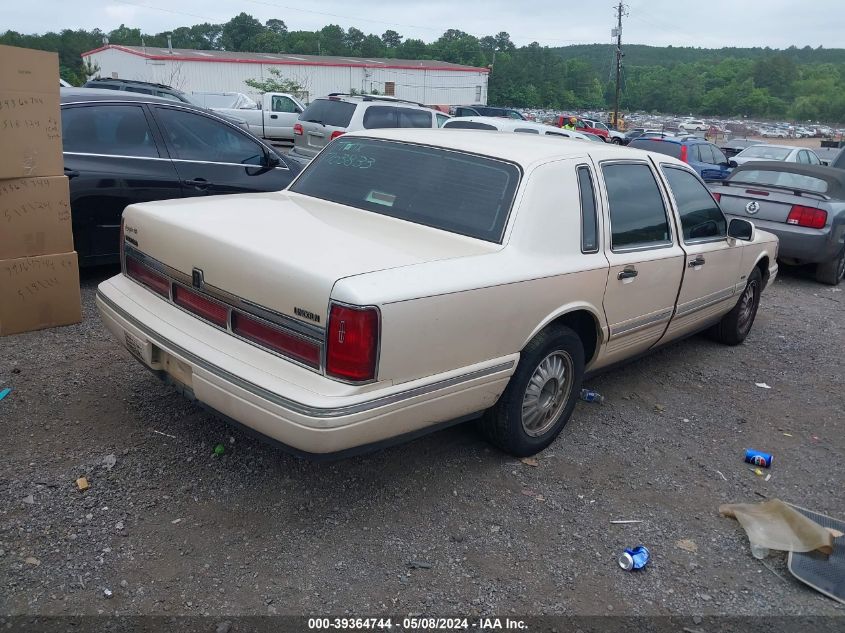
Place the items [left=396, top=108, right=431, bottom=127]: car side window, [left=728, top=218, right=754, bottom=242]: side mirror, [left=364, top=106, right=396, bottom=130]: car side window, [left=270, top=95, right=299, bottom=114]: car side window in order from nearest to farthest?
[left=728, top=218, right=754, bottom=242]: side mirror, [left=364, top=106, right=396, bottom=130]: car side window, [left=396, top=108, right=431, bottom=127]: car side window, [left=270, top=95, right=299, bottom=114]: car side window

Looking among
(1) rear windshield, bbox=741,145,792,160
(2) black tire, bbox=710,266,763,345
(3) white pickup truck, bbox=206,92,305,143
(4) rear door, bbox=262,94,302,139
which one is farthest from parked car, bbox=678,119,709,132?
(2) black tire, bbox=710,266,763,345

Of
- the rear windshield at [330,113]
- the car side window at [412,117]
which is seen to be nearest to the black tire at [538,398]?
the rear windshield at [330,113]

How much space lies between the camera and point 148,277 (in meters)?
3.73

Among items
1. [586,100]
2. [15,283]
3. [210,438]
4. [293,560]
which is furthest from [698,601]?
[586,100]

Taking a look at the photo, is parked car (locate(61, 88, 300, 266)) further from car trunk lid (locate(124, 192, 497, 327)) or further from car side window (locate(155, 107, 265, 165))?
car trunk lid (locate(124, 192, 497, 327))

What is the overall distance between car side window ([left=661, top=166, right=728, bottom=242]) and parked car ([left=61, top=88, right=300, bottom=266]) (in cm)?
365

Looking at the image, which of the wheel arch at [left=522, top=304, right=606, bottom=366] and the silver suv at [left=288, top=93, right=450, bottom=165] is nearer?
the wheel arch at [left=522, top=304, right=606, bottom=366]

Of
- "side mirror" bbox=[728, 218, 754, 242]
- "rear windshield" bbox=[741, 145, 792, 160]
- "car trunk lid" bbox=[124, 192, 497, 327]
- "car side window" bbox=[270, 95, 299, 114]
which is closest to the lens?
"car trunk lid" bbox=[124, 192, 497, 327]

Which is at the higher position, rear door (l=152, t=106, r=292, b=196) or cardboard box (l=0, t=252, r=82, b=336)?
rear door (l=152, t=106, r=292, b=196)

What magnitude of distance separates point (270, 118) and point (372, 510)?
1993 centimetres

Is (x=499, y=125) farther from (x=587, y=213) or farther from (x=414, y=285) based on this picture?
(x=414, y=285)

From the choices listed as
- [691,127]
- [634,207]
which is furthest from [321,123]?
[691,127]

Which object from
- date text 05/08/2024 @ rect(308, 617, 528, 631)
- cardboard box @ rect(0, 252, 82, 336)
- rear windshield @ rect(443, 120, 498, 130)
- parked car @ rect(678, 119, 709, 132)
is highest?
parked car @ rect(678, 119, 709, 132)

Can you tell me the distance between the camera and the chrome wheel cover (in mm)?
3807
